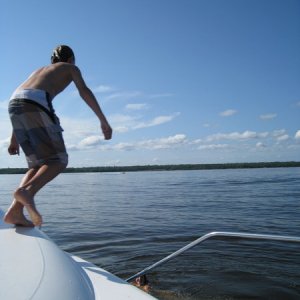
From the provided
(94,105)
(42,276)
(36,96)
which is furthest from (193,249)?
(42,276)

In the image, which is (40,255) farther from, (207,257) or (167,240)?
(167,240)

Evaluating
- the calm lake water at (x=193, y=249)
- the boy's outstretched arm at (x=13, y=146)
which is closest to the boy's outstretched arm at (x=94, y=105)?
the boy's outstretched arm at (x=13, y=146)

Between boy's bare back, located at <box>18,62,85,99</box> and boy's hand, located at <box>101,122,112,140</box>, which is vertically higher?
boy's bare back, located at <box>18,62,85,99</box>

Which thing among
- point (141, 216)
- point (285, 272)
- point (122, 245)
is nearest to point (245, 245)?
point (285, 272)

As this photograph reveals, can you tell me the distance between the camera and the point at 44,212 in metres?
14.5

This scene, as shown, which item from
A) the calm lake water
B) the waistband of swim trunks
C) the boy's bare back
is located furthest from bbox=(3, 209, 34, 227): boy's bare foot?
the calm lake water

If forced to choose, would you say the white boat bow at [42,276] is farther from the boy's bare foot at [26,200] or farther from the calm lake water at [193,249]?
the calm lake water at [193,249]

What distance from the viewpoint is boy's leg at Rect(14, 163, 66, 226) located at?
2561 mm

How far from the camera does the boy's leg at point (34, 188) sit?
2561 mm

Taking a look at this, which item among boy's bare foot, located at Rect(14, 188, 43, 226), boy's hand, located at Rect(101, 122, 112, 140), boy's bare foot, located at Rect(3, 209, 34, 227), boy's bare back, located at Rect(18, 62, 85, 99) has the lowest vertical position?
boy's bare foot, located at Rect(3, 209, 34, 227)

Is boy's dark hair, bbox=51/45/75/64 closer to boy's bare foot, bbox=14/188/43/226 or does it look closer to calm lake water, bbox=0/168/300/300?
boy's bare foot, bbox=14/188/43/226

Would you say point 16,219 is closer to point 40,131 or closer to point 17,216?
point 17,216

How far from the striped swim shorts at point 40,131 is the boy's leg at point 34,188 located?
0.17ft

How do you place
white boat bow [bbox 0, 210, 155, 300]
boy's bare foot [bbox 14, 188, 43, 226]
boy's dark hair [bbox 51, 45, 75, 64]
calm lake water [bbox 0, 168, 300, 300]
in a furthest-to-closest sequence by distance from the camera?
calm lake water [bbox 0, 168, 300, 300], boy's dark hair [bbox 51, 45, 75, 64], boy's bare foot [bbox 14, 188, 43, 226], white boat bow [bbox 0, 210, 155, 300]
